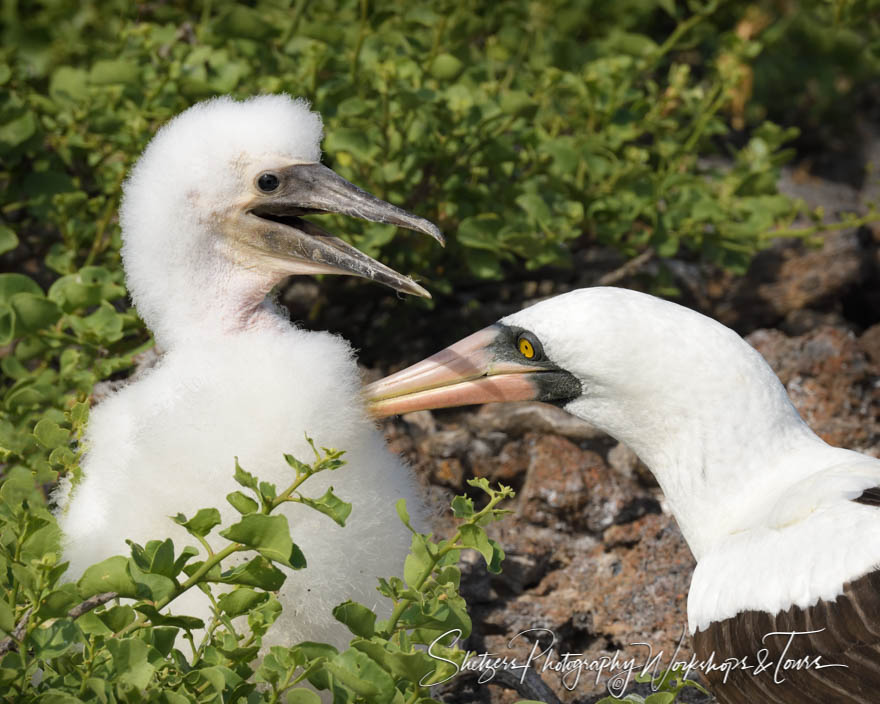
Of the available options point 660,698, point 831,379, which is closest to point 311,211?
point 660,698

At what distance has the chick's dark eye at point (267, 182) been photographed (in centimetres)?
320

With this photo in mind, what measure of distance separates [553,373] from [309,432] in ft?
2.12

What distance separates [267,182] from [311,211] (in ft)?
0.50

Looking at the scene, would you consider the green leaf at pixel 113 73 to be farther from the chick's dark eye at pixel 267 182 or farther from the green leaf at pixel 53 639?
the green leaf at pixel 53 639

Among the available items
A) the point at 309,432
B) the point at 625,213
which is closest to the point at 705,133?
the point at 625,213

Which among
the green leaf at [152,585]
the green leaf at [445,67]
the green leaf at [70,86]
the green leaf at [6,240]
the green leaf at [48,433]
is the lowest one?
the green leaf at [6,240]

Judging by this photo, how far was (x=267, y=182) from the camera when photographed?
3205mm

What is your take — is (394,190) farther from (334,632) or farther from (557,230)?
(334,632)

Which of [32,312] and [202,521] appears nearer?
[202,521]

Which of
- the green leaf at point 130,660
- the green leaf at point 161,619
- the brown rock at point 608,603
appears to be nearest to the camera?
the green leaf at point 130,660

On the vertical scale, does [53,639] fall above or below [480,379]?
below

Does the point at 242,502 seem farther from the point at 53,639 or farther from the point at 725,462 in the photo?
the point at 725,462

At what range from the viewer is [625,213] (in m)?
4.38

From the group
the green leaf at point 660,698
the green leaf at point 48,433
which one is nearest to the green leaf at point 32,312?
the green leaf at point 48,433
